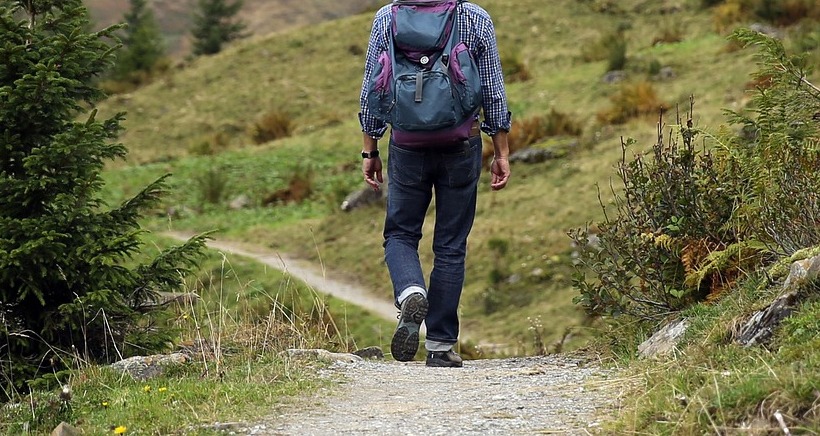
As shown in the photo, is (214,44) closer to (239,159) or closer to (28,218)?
(239,159)

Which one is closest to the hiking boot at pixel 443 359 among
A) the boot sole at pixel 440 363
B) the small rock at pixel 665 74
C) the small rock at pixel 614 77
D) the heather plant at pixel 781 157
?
the boot sole at pixel 440 363

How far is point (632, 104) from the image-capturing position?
1664 cm

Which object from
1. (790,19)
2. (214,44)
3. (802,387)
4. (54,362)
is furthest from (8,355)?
(214,44)

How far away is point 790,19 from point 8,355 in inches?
682

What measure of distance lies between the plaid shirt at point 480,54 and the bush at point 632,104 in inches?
434

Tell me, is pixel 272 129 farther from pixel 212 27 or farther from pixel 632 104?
pixel 212 27

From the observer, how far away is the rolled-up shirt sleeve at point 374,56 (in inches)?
211

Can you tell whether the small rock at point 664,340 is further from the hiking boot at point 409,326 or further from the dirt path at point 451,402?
the hiking boot at point 409,326

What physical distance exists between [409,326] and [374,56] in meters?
1.36

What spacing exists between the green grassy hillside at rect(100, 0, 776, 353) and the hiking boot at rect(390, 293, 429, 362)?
1.80m

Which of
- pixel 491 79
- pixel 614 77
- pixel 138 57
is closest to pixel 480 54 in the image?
pixel 491 79

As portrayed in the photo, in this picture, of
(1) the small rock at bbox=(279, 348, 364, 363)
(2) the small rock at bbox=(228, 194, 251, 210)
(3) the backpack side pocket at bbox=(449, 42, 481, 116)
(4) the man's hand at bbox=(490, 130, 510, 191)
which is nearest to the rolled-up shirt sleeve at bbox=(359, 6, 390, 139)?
(3) the backpack side pocket at bbox=(449, 42, 481, 116)

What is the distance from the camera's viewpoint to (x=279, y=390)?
15.2 ft

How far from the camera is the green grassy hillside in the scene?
12328mm
